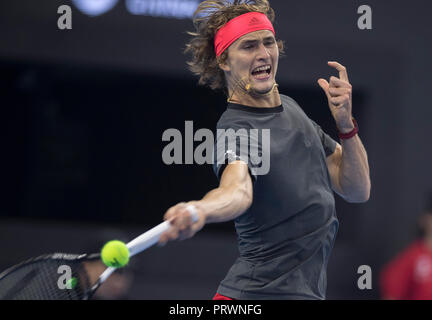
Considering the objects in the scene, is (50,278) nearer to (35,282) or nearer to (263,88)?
(35,282)

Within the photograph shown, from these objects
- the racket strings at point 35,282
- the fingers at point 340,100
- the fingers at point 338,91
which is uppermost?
the fingers at point 338,91

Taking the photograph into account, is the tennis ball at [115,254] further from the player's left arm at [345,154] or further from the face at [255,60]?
the player's left arm at [345,154]

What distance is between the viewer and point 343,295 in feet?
19.5

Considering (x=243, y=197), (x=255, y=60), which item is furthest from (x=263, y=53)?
(x=243, y=197)

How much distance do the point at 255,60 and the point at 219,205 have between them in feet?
2.46

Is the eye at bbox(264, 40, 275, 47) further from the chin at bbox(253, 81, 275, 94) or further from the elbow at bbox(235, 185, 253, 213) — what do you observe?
the elbow at bbox(235, 185, 253, 213)

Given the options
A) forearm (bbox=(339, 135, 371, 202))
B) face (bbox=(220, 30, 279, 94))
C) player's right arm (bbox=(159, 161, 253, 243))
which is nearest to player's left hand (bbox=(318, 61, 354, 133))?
forearm (bbox=(339, 135, 371, 202))

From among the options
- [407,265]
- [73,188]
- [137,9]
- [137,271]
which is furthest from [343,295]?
[137,9]

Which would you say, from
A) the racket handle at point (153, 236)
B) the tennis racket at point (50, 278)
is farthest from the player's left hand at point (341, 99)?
the tennis racket at point (50, 278)

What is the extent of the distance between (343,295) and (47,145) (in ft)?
8.79

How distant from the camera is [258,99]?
2.67 metres

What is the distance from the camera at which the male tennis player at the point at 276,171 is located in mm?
2521

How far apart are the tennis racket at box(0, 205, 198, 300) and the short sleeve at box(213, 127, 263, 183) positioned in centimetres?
51

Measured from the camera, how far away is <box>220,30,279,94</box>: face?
2645 mm
